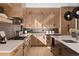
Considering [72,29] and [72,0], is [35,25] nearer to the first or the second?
[72,29]

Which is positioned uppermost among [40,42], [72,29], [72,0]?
[72,0]

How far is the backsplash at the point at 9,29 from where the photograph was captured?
2.91 meters

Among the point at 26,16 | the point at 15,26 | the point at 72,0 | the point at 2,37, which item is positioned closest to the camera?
the point at 72,0

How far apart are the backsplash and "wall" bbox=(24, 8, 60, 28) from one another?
0.35 m

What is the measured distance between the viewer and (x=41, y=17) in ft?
12.0

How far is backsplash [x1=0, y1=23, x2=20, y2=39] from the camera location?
2913 millimetres

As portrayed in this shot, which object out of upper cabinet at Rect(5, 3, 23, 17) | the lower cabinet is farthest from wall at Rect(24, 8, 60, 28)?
the lower cabinet

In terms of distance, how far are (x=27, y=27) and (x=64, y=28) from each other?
0.96 meters

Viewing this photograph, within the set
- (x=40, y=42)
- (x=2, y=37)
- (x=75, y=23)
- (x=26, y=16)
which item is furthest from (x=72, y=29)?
(x=2, y=37)

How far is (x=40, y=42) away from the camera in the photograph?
11.9ft

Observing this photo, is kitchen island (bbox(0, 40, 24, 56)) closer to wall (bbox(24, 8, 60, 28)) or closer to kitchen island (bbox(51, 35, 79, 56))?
kitchen island (bbox(51, 35, 79, 56))

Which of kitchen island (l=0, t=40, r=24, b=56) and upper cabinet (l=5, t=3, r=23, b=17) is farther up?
upper cabinet (l=5, t=3, r=23, b=17)

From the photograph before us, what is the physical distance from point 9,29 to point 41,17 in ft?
2.54

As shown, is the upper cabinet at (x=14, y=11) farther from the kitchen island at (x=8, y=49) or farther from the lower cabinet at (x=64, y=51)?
the lower cabinet at (x=64, y=51)
